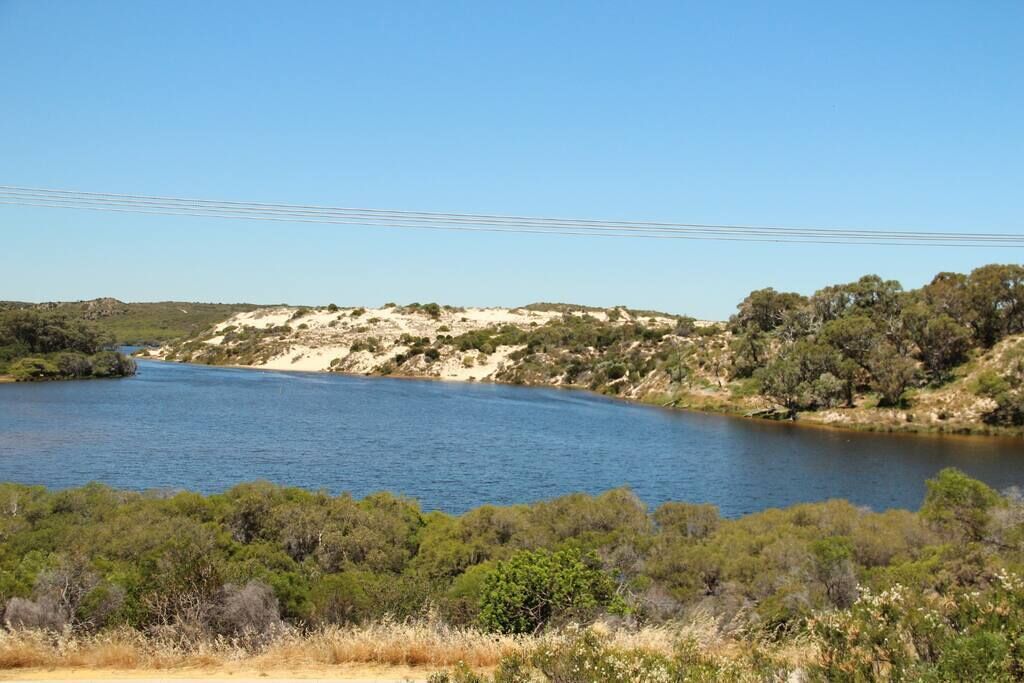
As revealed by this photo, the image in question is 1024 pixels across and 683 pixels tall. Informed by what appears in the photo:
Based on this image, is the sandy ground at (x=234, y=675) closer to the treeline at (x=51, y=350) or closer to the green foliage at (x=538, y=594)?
the green foliage at (x=538, y=594)

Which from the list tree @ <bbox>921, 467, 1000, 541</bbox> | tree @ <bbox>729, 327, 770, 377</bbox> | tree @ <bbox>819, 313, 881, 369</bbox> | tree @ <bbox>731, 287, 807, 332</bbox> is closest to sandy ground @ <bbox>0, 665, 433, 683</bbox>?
tree @ <bbox>921, 467, 1000, 541</bbox>

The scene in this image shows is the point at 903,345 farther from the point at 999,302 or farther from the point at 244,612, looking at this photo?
the point at 244,612

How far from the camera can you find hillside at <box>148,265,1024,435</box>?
66.7 metres

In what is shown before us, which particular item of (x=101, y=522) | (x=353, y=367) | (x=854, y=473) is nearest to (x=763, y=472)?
(x=854, y=473)

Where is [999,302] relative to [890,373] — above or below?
above

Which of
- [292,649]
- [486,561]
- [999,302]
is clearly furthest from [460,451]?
[999,302]

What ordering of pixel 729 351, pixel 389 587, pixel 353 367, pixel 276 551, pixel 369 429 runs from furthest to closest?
1. pixel 353 367
2. pixel 729 351
3. pixel 369 429
4. pixel 276 551
5. pixel 389 587

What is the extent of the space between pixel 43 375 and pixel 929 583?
106m

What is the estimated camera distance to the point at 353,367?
123 metres

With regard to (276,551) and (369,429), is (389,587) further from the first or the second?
(369,429)

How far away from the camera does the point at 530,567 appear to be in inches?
556

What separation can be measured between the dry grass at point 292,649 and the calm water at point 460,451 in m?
19.9

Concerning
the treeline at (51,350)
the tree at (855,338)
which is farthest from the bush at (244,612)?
the treeline at (51,350)

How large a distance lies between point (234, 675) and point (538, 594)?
5464 mm
